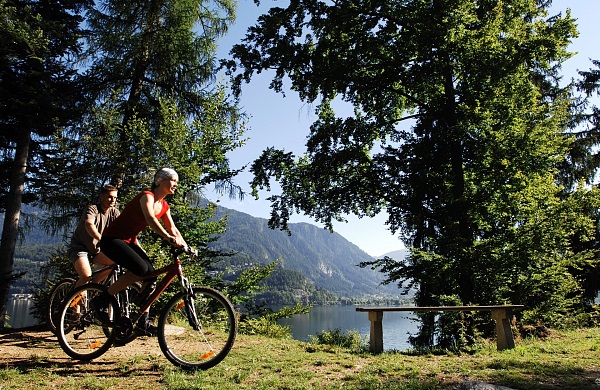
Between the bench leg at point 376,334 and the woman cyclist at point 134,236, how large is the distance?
410 cm

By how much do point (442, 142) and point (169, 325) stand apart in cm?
1024

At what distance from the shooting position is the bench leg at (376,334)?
6992mm

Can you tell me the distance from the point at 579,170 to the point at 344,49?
1301cm

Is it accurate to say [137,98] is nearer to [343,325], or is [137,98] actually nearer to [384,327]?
[384,327]

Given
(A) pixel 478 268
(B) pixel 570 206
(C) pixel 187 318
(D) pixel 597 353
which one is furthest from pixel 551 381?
(B) pixel 570 206

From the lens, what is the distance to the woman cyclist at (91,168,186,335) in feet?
14.3

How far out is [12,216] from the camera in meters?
12.2

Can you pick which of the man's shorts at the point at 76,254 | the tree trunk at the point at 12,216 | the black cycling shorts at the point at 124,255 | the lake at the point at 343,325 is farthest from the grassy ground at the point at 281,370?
the tree trunk at the point at 12,216

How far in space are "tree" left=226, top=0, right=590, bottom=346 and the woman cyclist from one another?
7.95 metres

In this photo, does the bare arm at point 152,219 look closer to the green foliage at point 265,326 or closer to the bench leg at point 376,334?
the bench leg at point 376,334

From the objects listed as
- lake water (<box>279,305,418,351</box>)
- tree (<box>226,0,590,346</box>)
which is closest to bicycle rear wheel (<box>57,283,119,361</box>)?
lake water (<box>279,305,418,351</box>)

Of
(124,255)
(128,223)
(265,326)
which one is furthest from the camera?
(265,326)

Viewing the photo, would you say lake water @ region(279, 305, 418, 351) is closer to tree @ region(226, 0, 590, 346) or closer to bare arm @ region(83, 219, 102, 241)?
tree @ region(226, 0, 590, 346)

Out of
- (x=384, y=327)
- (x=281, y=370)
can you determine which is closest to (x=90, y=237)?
(x=281, y=370)
